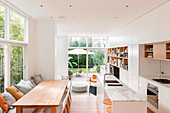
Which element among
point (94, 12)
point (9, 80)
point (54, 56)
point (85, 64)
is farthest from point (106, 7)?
point (85, 64)

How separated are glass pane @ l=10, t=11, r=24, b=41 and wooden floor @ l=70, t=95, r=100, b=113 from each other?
8.78ft

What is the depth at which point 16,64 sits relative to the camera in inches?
134

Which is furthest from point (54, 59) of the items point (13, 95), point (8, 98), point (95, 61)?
point (95, 61)

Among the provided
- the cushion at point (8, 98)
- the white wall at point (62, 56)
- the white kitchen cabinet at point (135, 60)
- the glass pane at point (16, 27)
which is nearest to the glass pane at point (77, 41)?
the white wall at point (62, 56)

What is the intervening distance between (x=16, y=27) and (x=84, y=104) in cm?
319

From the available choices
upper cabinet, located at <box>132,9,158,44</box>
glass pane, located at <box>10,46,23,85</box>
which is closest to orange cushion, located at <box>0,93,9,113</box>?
glass pane, located at <box>10,46,23,85</box>

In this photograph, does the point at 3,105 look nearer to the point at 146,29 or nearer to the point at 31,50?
the point at 31,50

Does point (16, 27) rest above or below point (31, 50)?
above

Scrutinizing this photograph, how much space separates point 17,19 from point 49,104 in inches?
103

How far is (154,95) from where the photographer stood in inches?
126

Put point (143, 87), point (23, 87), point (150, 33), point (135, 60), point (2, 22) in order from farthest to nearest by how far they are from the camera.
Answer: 1. point (135, 60)
2. point (143, 87)
3. point (150, 33)
4. point (23, 87)
5. point (2, 22)

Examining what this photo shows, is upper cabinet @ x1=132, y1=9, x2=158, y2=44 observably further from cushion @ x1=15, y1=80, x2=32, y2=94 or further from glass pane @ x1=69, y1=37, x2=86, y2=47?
glass pane @ x1=69, y1=37, x2=86, y2=47

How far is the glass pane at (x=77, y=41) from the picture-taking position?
771cm

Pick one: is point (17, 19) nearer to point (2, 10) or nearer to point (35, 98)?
point (2, 10)
